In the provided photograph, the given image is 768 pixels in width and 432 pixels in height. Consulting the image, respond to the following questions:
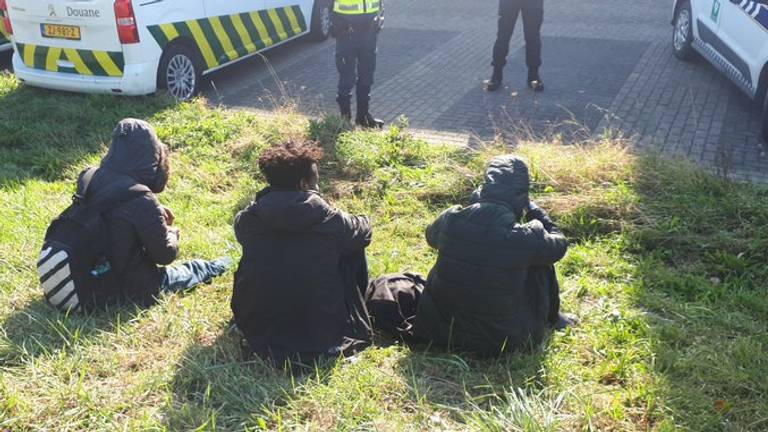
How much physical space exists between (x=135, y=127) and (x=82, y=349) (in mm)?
1233

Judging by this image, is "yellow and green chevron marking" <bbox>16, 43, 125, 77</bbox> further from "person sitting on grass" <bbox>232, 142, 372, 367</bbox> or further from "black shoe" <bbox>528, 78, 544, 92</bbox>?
"person sitting on grass" <bbox>232, 142, 372, 367</bbox>

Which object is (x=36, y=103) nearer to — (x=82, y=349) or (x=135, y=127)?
(x=135, y=127)

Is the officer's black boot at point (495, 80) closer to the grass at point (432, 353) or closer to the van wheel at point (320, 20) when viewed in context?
the grass at point (432, 353)

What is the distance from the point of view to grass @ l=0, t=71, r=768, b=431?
10.6 ft

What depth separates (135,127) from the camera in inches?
160

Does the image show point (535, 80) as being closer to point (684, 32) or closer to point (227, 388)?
point (684, 32)

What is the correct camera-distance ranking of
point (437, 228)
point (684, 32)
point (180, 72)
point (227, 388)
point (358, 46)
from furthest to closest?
point (684, 32)
point (180, 72)
point (358, 46)
point (437, 228)
point (227, 388)

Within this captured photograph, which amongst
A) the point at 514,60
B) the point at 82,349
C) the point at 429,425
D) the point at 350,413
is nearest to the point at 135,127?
the point at 82,349

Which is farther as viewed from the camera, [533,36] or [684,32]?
[684,32]

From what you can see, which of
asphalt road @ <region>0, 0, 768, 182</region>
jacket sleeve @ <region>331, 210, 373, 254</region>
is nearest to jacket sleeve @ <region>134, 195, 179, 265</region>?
jacket sleeve @ <region>331, 210, 373, 254</region>

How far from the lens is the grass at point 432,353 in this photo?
3219mm

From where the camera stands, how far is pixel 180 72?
820 centimetres

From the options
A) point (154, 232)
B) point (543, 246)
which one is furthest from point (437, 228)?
point (154, 232)

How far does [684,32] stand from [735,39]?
174 centimetres
